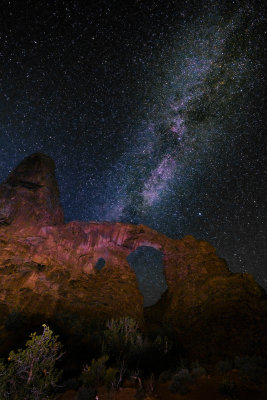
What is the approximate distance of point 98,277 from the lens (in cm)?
2347

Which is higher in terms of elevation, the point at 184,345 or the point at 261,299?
the point at 261,299

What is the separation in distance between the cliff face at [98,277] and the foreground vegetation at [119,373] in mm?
4295

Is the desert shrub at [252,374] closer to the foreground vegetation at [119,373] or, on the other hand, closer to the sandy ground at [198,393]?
the foreground vegetation at [119,373]

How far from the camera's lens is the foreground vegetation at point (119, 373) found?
21.7 ft

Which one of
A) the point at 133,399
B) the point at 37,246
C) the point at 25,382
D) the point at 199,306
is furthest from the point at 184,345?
the point at 37,246

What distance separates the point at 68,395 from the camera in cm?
901

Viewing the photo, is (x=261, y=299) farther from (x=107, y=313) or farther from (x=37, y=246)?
(x=37, y=246)

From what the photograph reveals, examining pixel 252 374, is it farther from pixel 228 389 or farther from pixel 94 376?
pixel 94 376

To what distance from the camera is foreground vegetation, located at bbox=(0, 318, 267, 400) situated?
662cm

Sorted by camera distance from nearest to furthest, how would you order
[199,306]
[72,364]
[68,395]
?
[68,395], [72,364], [199,306]

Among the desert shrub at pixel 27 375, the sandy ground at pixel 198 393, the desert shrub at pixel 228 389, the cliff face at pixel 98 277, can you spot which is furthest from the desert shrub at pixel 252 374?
the desert shrub at pixel 27 375

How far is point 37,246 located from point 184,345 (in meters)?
17.9

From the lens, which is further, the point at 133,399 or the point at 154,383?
the point at 154,383

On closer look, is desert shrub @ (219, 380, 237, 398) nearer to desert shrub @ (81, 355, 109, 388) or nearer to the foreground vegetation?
the foreground vegetation
